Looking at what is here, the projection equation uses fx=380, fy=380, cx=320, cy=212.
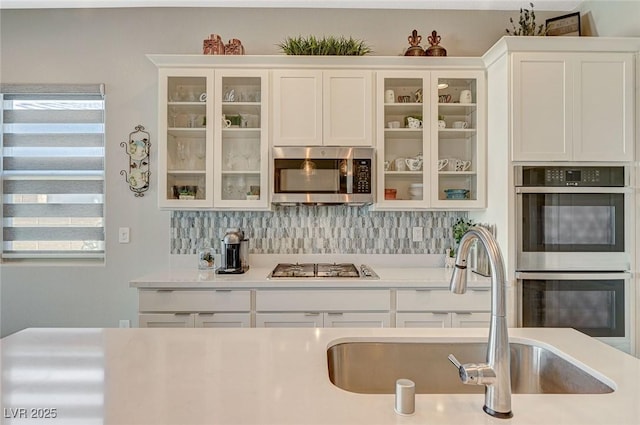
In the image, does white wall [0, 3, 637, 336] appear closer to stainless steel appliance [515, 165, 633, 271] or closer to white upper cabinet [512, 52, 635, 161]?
white upper cabinet [512, 52, 635, 161]

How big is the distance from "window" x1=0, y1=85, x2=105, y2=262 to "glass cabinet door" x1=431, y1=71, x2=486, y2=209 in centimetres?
260

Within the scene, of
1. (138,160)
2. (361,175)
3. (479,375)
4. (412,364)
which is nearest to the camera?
(479,375)

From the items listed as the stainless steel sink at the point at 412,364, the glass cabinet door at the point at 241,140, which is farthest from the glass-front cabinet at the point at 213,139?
the stainless steel sink at the point at 412,364

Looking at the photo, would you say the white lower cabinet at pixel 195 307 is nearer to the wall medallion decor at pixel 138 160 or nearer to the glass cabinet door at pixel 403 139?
the wall medallion decor at pixel 138 160

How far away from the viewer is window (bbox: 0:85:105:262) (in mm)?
3021

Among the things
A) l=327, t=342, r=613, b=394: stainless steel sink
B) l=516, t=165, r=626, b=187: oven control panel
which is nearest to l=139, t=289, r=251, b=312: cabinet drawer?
l=327, t=342, r=613, b=394: stainless steel sink

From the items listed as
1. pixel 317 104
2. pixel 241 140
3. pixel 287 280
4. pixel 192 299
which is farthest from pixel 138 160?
pixel 287 280

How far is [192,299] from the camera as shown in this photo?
7.89 feet

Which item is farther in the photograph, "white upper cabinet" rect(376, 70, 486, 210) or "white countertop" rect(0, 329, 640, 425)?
"white upper cabinet" rect(376, 70, 486, 210)

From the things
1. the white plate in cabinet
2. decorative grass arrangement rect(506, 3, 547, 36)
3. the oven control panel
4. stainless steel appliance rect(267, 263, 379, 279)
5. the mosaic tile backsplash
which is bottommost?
the white plate in cabinet

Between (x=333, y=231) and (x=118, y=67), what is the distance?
213cm

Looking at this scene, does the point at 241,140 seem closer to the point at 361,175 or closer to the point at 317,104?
the point at 317,104

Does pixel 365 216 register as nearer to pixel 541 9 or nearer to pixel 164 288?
pixel 164 288

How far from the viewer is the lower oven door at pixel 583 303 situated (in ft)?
7.75
